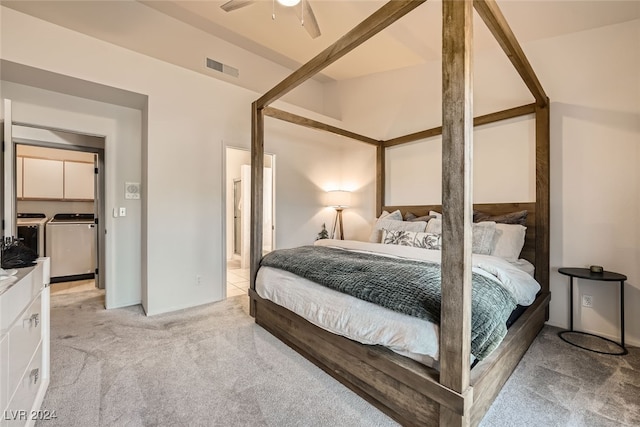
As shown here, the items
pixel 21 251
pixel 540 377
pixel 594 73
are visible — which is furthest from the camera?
pixel 594 73

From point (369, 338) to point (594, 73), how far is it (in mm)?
3220

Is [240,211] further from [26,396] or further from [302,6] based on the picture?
[26,396]

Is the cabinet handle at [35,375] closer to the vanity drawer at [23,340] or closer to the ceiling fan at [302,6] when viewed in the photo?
the vanity drawer at [23,340]

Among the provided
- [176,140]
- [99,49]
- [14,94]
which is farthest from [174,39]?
[14,94]

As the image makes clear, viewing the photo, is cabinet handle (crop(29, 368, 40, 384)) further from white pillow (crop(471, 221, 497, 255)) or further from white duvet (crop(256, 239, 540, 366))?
white pillow (crop(471, 221, 497, 255))

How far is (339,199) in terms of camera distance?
182 inches

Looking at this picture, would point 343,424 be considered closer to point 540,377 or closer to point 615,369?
point 540,377

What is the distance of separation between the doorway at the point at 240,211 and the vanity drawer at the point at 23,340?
9.45ft

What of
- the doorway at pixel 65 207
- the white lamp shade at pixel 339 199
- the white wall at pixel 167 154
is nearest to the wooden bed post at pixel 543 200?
the white lamp shade at pixel 339 199

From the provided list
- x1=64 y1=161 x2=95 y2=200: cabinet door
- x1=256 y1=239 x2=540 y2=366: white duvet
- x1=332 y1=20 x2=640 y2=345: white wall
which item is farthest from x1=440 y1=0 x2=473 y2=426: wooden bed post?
x1=64 y1=161 x2=95 y2=200: cabinet door

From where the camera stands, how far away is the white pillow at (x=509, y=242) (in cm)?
262

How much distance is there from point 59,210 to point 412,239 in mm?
5887

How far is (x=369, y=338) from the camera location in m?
1.61

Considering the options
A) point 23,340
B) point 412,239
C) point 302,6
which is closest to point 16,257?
point 23,340
